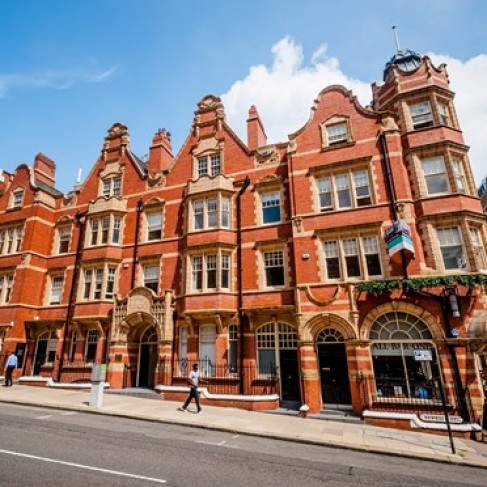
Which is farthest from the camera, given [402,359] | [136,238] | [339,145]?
Answer: [136,238]

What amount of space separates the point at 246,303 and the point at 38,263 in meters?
16.6

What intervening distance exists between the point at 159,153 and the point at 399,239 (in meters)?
18.0

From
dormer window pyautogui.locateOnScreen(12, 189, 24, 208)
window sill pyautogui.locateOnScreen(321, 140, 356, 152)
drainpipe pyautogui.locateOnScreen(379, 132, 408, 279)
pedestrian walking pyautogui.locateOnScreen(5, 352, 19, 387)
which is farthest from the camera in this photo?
dormer window pyautogui.locateOnScreen(12, 189, 24, 208)

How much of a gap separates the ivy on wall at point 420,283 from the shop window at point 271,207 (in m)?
6.57

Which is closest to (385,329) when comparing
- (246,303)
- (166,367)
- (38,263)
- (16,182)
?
(246,303)

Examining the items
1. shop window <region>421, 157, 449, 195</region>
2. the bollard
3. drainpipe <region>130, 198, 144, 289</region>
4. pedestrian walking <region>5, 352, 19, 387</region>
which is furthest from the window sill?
pedestrian walking <region>5, 352, 19, 387</region>

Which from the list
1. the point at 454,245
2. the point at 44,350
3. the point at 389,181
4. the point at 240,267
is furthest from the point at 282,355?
the point at 44,350

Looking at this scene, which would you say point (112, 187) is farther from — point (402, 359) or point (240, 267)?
point (402, 359)

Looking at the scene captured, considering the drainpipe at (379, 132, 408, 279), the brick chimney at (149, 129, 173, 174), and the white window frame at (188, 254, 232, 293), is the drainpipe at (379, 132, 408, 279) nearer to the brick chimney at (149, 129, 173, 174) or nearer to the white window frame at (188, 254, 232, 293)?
the white window frame at (188, 254, 232, 293)

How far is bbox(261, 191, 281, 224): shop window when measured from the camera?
745 inches

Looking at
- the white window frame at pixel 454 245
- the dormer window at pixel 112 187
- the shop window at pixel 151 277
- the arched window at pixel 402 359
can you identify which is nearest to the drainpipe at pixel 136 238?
the shop window at pixel 151 277

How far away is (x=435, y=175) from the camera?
630 inches

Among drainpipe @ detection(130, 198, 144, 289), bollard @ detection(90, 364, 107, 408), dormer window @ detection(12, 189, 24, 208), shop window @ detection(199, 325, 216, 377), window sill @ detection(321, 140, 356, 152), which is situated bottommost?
bollard @ detection(90, 364, 107, 408)

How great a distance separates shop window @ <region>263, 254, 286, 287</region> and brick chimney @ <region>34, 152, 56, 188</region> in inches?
884
